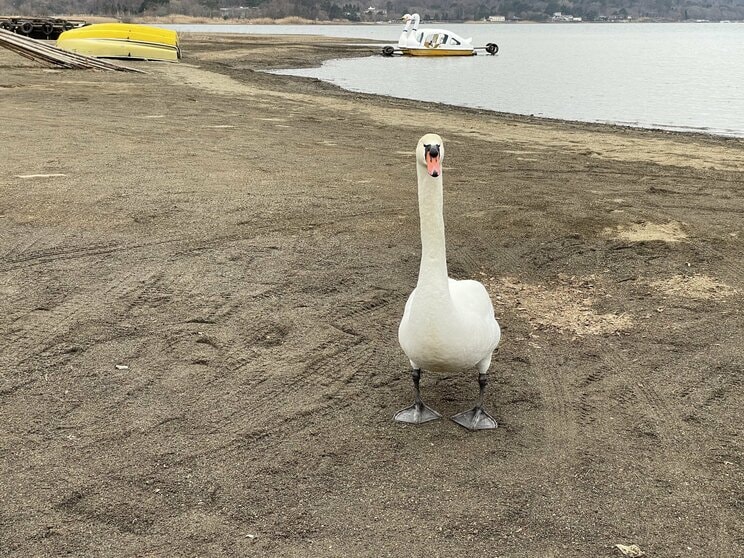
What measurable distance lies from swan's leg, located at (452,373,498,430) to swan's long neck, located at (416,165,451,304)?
0.71 meters

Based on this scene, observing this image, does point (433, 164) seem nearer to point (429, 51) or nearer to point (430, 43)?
point (430, 43)

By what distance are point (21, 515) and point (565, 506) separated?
276cm

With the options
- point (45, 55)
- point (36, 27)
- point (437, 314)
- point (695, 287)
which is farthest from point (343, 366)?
point (36, 27)

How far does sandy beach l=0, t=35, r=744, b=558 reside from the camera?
3863mm

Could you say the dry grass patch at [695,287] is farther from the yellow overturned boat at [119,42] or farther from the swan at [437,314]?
the yellow overturned boat at [119,42]

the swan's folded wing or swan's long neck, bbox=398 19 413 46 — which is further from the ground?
swan's long neck, bbox=398 19 413 46

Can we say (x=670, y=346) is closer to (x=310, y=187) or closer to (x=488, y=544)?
(x=488, y=544)

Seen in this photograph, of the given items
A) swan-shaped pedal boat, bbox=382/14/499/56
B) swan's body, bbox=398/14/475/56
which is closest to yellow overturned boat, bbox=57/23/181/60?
swan-shaped pedal boat, bbox=382/14/499/56

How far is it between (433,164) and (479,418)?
5.31 ft

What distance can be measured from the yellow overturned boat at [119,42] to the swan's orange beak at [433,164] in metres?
32.7

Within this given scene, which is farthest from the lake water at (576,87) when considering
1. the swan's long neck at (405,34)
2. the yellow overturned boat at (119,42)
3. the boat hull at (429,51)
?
the yellow overturned boat at (119,42)

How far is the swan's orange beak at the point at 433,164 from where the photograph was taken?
4199 mm

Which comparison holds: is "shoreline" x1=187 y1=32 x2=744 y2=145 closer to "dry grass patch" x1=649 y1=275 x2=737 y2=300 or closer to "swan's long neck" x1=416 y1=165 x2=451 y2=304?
"dry grass patch" x1=649 y1=275 x2=737 y2=300

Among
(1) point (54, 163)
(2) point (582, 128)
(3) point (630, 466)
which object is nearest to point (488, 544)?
(3) point (630, 466)
